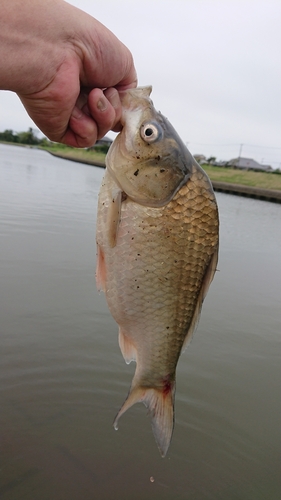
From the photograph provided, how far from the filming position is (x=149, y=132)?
6.16 ft

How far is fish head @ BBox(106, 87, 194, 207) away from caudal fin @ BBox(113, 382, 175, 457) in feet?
3.47

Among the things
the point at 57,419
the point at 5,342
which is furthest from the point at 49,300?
the point at 57,419

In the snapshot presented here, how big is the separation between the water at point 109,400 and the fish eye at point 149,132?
2391mm

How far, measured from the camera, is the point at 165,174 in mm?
1918

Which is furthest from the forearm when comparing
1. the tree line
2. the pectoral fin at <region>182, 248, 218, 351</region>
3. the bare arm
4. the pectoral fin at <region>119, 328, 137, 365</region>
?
the tree line

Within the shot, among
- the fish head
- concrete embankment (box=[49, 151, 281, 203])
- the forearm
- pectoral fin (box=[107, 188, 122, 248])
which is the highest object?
the forearm

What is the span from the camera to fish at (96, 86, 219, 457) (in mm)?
1899

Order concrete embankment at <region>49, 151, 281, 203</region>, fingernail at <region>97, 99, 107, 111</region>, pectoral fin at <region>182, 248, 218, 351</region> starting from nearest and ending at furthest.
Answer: fingernail at <region>97, 99, 107, 111</region> < pectoral fin at <region>182, 248, 218, 351</region> < concrete embankment at <region>49, 151, 281, 203</region>

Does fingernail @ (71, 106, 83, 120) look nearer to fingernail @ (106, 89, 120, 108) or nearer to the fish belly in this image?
fingernail @ (106, 89, 120, 108)

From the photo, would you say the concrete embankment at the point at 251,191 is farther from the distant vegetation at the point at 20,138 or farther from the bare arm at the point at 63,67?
the distant vegetation at the point at 20,138

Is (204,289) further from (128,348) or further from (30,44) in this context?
(30,44)

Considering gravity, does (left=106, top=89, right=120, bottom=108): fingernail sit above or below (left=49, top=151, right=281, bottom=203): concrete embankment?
above

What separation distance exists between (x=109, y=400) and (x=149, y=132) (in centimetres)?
269

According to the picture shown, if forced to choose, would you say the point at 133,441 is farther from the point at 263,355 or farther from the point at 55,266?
the point at 55,266
